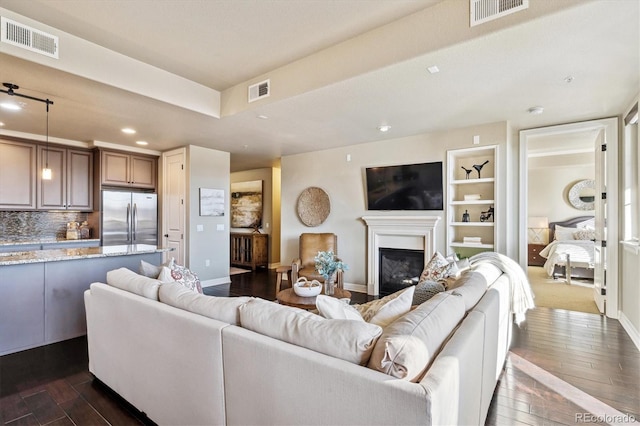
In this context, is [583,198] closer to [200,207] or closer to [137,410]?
[200,207]

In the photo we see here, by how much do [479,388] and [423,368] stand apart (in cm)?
72

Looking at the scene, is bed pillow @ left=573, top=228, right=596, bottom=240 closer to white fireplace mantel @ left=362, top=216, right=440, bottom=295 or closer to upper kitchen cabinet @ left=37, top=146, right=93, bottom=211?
white fireplace mantel @ left=362, top=216, right=440, bottom=295

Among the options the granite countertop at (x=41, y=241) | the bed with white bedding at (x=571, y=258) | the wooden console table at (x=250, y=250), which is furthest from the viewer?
the wooden console table at (x=250, y=250)

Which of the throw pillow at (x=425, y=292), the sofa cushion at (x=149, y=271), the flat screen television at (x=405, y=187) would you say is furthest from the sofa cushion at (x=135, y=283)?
the flat screen television at (x=405, y=187)

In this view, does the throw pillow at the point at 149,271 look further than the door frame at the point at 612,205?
No

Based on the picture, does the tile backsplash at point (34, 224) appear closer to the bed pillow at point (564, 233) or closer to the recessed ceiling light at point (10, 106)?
the recessed ceiling light at point (10, 106)

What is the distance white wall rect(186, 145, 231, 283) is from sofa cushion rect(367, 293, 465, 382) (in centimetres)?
491

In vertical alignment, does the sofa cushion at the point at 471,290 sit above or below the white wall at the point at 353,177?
below

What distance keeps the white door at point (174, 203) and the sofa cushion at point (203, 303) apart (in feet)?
13.0

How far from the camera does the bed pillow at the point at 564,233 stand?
731cm

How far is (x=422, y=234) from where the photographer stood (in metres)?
4.71

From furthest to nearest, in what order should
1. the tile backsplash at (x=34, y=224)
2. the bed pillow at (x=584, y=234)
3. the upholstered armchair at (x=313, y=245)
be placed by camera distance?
the bed pillow at (x=584, y=234) < the upholstered armchair at (x=313, y=245) < the tile backsplash at (x=34, y=224)

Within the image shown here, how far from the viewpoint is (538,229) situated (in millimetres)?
7992

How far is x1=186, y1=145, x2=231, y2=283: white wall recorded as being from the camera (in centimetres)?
552
